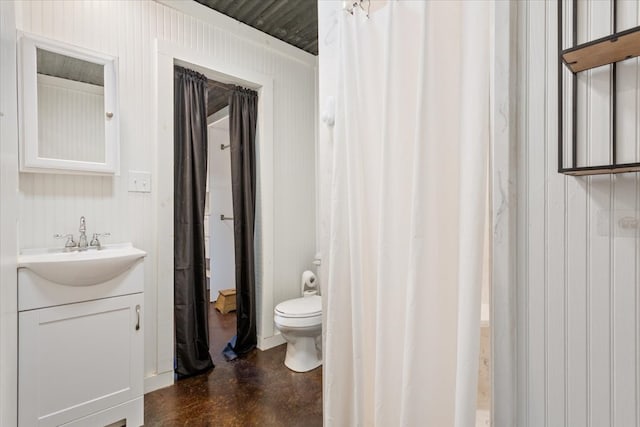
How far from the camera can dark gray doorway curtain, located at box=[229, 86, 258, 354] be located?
246 cm

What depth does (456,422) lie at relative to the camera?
2.60 feet

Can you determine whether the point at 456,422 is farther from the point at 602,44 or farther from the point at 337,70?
the point at 337,70

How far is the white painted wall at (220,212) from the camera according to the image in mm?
3779

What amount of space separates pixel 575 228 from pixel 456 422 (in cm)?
54

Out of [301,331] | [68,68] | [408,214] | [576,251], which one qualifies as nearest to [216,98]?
[68,68]

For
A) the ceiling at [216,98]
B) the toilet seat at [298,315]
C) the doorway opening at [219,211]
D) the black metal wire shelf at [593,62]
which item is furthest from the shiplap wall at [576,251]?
the doorway opening at [219,211]

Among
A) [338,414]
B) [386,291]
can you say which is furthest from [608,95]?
[338,414]

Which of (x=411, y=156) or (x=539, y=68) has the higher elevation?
(x=539, y=68)

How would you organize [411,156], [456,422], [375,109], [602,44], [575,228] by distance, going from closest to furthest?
[602,44] → [575,228] → [456,422] → [411,156] → [375,109]

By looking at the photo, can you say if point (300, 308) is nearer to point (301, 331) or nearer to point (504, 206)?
point (301, 331)

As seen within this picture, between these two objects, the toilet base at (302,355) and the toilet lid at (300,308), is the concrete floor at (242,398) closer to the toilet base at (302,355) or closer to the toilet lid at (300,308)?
the toilet base at (302,355)

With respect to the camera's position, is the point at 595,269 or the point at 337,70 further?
the point at 337,70

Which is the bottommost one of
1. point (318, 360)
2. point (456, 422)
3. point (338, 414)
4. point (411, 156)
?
point (318, 360)

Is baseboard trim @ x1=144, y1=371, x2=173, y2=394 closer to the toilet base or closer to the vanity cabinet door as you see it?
the vanity cabinet door
